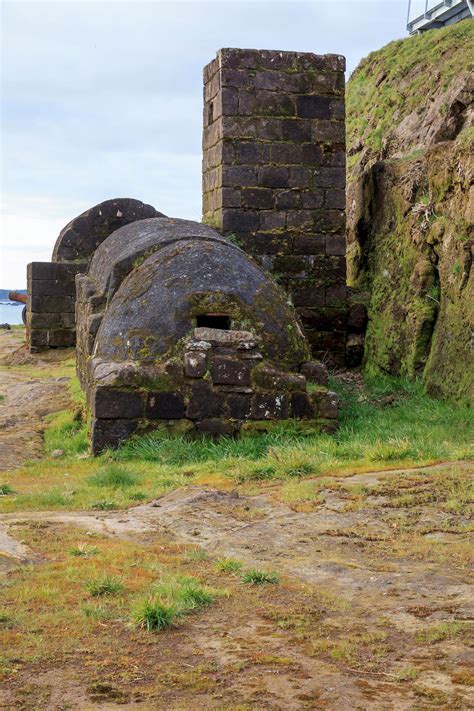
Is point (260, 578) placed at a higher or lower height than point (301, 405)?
lower

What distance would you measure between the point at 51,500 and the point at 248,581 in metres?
2.55

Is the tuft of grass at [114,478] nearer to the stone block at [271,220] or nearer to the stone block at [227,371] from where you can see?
the stone block at [227,371]

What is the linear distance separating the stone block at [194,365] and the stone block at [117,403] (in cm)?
48

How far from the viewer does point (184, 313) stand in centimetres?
920

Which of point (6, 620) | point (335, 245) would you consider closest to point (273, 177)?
point (335, 245)

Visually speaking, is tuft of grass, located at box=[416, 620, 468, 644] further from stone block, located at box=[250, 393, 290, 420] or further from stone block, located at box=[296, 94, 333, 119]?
stone block, located at box=[296, 94, 333, 119]

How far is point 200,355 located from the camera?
350 inches

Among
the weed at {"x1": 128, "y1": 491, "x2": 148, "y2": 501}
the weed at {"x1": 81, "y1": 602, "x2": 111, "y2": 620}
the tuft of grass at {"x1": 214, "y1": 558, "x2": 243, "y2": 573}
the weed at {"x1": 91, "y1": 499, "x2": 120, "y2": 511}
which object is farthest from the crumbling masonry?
the weed at {"x1": 81, "y1": 602, "x2": 111, "y2": 620}

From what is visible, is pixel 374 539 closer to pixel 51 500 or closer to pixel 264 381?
pixel 51 500

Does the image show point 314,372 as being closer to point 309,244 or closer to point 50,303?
point 309,244

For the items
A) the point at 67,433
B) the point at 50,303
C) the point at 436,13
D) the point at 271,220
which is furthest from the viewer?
the point at 436,13

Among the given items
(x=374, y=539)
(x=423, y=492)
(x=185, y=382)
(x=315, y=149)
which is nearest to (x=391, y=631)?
(x=374, y=539)

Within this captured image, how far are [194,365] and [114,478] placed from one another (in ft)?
5.27

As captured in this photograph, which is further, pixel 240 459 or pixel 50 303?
pixel 50 303
